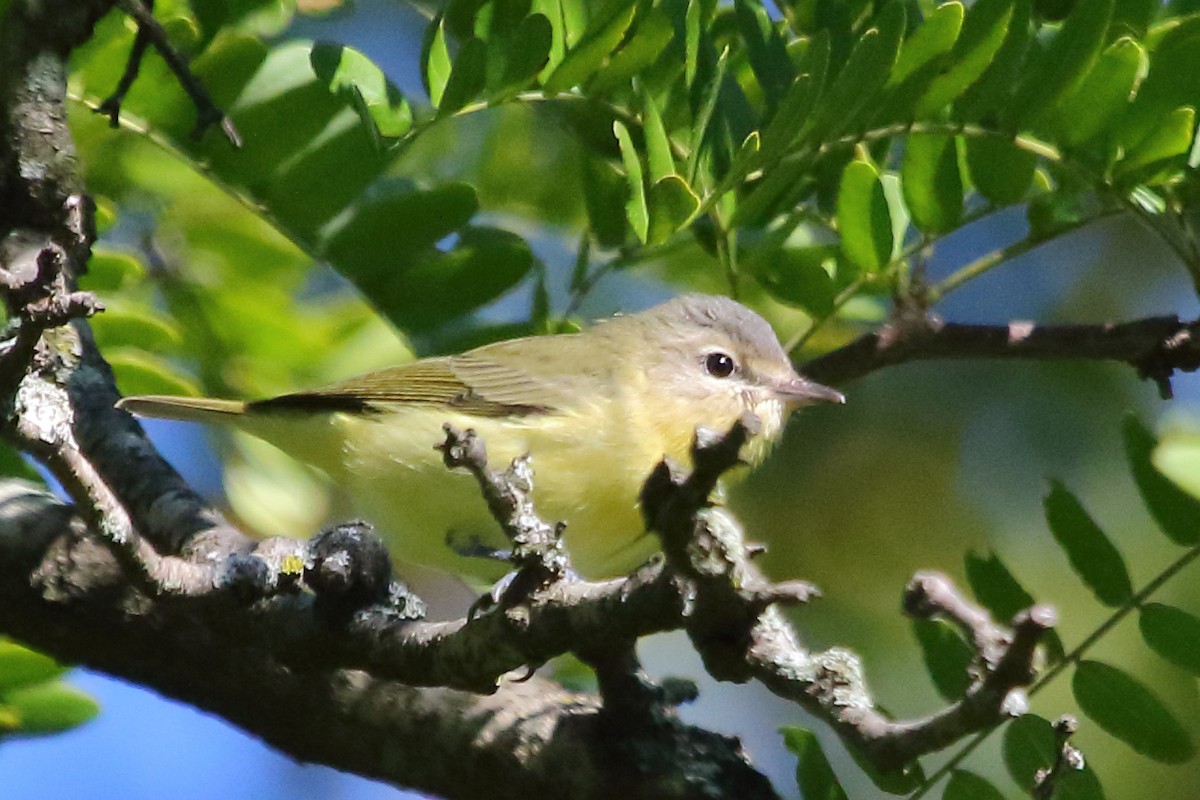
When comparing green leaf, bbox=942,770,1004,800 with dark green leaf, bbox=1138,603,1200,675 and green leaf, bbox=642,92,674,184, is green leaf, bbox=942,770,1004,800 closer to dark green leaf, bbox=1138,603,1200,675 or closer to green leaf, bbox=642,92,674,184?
dark green leaf, bbox=1138,603,1200,675

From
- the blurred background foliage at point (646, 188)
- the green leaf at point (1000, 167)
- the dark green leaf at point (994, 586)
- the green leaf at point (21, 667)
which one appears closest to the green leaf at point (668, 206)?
the blurred background foliage at point (646, 188)

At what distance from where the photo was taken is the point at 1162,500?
277 centimetres

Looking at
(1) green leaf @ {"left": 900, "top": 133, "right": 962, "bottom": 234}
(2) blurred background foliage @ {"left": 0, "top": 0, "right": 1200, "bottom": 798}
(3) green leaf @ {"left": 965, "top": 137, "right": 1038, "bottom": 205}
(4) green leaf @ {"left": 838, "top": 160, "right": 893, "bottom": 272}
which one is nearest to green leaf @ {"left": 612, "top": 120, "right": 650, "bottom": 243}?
(2) blurred background foliage @ {"left": 0, "top": 0, "right": 1200, "bottom": 798}

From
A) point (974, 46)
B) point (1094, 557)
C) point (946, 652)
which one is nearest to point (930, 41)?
point (974, 46)

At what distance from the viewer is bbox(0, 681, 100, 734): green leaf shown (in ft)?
11.0

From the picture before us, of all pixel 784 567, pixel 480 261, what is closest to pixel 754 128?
pixel 480 261

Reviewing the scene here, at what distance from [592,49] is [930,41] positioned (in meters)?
0.62

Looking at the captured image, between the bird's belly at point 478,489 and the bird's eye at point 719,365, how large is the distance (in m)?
0.68

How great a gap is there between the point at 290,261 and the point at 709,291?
3.66 feet

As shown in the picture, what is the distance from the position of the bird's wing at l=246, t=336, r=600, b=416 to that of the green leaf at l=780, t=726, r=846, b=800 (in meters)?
1.39

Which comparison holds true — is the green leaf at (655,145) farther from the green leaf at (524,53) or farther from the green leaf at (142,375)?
the green leaf at (142,375)

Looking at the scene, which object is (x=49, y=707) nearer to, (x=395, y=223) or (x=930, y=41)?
(x=395, y=223)

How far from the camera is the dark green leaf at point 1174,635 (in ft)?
8.72

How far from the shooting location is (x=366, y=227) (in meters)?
3.36
